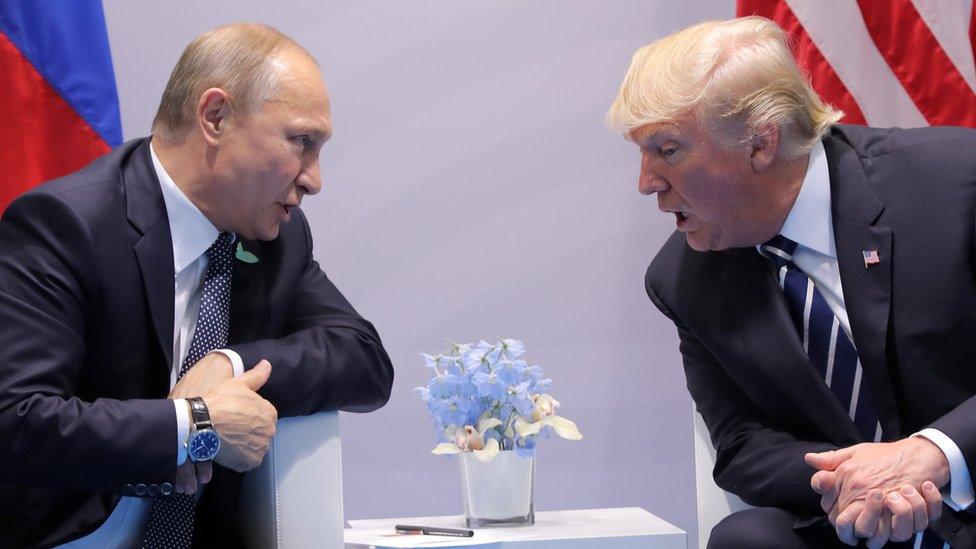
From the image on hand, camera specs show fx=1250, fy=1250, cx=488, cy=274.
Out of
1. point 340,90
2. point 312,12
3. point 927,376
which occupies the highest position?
point 312,12

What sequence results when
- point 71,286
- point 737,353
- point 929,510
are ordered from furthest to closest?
point 737,353, point 71,286, point 929,510

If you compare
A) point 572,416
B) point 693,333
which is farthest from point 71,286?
point 572,416

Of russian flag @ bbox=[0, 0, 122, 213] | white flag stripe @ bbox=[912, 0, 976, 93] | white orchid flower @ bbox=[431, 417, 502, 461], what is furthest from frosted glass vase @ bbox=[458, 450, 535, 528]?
white flag stripe @ bbox=[912, 0, 976, 93]

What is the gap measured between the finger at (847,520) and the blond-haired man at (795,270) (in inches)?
2.3

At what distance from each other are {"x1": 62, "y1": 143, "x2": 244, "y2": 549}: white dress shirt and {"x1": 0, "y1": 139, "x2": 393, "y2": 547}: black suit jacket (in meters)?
0.04

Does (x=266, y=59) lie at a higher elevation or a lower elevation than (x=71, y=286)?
higher

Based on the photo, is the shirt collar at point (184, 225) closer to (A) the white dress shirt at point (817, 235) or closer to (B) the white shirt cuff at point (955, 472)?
(A) the white dress shirt at point (817, 235)

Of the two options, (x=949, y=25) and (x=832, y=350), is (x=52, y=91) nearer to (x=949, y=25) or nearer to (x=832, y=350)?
(x=832, y=350)

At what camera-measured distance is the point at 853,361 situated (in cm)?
237

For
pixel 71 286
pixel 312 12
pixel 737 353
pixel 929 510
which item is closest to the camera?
pixel 929 510

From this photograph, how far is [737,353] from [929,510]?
1.59 feet

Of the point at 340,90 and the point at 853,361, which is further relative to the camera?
the point at 340,90

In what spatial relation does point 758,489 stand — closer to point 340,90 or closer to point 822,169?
point 822,169

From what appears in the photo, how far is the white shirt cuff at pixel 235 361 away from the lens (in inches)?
91.6
